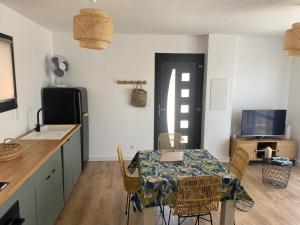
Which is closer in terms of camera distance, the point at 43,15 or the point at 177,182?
the point at 177,182

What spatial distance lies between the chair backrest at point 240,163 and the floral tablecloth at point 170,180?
23 cm


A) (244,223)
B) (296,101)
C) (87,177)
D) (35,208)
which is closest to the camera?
(35,208)

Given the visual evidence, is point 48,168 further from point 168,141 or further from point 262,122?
point 262,122

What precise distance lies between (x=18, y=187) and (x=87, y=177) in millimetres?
2306

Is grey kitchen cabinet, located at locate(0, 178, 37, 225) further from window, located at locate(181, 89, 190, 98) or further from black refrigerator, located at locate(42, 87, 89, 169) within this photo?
window, located at locate(181, 89, 190, 98)

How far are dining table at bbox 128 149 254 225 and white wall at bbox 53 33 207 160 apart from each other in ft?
6.68

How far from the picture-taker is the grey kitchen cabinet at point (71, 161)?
2898 millimetres

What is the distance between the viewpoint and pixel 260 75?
4.72 metres

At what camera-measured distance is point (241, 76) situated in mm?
4699

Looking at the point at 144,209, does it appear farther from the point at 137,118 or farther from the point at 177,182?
the point at 137,118

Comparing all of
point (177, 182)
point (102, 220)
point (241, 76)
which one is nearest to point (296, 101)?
point (241, 76)

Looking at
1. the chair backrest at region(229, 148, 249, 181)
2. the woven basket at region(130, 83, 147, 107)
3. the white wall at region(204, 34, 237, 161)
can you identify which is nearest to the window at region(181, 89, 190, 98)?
the white wall at region(204, 34, 237, 161)

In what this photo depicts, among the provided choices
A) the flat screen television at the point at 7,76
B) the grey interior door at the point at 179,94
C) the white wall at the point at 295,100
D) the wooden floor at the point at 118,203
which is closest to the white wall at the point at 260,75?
the white wall at the point at 295,100

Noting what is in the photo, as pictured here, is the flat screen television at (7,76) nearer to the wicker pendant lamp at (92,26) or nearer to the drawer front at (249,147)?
the wicker pendant lamp at (92,26)
